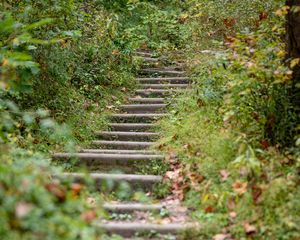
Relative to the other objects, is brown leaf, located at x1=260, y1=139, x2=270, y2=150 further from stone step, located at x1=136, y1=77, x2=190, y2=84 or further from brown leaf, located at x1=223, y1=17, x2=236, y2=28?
brown leaf, located at x1=223, y1=17, x2=236, y2=28

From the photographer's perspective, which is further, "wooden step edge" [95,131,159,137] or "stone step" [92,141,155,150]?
"wooden step edge" [95,131,159,137]

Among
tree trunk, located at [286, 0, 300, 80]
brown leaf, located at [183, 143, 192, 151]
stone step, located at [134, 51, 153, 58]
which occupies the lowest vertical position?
brown leaf, located at [183, 143, 192, 151]

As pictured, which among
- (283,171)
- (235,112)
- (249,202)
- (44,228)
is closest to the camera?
(44,228)

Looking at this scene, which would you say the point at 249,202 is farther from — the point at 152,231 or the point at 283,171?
the point at 152,231

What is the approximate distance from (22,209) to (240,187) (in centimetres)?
Result: 273

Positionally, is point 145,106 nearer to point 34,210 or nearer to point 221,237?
point 221,237

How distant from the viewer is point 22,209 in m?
2.81

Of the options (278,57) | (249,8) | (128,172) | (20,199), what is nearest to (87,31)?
(249,8)

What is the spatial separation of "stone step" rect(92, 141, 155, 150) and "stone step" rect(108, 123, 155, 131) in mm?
732

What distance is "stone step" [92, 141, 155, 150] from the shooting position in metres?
7.18

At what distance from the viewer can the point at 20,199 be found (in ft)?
10.0

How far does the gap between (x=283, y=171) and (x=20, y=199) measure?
3.14m

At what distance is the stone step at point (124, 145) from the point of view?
23.6 feet

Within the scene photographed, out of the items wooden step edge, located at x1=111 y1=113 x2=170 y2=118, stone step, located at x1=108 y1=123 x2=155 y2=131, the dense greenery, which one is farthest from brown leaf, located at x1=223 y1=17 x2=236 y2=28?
stone step, located at x1=108 y1=123 x2=155 y2=131
